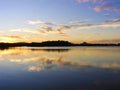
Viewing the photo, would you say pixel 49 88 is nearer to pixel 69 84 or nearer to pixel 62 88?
pixel 62 88

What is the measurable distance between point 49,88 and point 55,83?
4.11 ft

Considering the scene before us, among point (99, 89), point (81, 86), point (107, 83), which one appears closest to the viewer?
point (99, 89)

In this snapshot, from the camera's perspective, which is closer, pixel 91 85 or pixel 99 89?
pixel 99 89

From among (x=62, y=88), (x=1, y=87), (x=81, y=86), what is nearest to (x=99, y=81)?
(x=81, y=86)

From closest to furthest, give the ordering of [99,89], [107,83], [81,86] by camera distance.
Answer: [99,89] < [81,86] < [107,83]

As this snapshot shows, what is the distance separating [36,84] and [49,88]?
1.15 metres

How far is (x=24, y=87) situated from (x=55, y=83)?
1.83m

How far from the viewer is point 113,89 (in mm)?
10812

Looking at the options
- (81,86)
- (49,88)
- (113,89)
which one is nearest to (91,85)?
(81,86)

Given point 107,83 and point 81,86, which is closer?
point 81,86

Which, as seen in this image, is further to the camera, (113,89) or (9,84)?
(9,84)

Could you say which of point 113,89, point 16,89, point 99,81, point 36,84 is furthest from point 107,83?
point 16,89

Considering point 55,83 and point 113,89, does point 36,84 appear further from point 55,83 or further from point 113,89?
Result: point 113,89

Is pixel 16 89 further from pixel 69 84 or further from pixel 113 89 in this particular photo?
pixel 113 89
